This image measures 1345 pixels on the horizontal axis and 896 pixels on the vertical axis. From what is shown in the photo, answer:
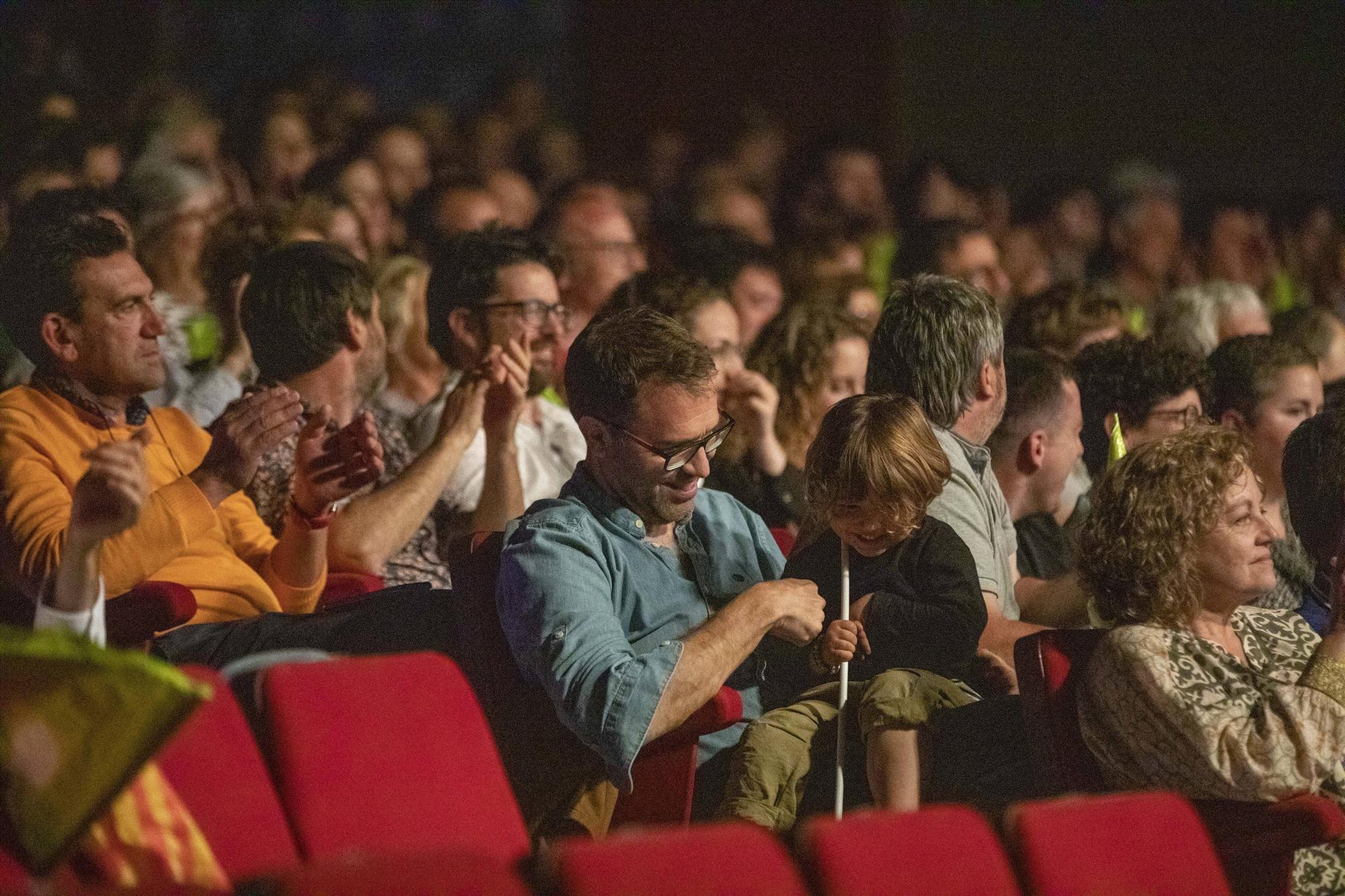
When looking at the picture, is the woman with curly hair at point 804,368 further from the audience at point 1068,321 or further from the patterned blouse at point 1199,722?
the patterned blouse at point 1199,722

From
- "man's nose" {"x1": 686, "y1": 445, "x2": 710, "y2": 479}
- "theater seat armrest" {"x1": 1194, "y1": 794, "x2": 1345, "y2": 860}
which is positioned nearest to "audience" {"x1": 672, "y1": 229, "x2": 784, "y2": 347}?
"man's nose" {"x1": 686, "y1": 445, "x2": 710, "y2": 479}

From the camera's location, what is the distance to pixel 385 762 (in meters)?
2.28

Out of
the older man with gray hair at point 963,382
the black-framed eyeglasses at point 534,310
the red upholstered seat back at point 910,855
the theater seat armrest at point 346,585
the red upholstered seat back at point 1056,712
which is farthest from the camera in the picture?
the black-framed eyeglasses at point 534,310

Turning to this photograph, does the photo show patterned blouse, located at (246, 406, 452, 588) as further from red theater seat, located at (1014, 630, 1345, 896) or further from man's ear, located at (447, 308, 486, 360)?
red theater seat, located at (1014, 630, 1345, 896)

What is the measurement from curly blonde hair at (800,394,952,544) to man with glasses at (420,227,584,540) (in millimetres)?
1108

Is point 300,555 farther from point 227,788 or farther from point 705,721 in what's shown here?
point 227,788

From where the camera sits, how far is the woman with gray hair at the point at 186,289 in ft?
14.3

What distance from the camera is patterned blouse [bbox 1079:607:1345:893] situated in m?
2.63

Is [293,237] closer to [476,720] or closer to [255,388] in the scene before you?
[255,388]

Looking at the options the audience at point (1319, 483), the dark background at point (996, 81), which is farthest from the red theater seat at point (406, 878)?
the dark background at point (996, 81)

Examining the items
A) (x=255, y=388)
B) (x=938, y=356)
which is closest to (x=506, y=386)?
(x=255, y=388)

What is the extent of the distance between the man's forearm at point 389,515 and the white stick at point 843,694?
0.97 m

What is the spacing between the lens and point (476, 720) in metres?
2.42

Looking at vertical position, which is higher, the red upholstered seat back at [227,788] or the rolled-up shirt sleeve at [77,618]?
the rolled-up shirt sleeve at [77,618]
